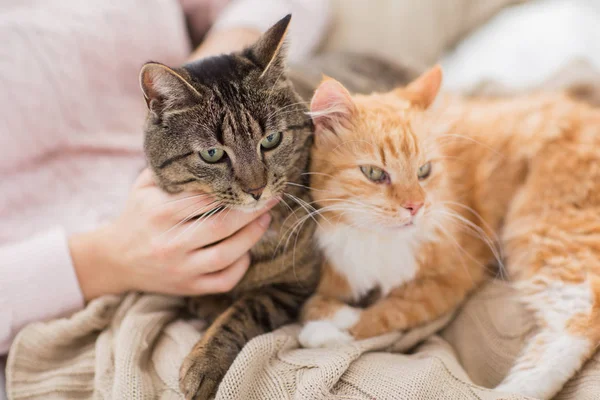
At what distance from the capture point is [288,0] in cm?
203

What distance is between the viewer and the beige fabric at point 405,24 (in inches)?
85.1

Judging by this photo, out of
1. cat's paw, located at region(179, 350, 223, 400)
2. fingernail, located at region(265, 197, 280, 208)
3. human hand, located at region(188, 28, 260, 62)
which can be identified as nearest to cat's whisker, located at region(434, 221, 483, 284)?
fingernail, located at region(265, 197, 280, 208)

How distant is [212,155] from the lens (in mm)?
1085

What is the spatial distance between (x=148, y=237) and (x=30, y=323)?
0.42 meters

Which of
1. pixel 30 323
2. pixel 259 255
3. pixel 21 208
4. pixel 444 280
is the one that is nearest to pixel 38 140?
pixel 21 208

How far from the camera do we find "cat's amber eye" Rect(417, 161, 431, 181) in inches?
48.4

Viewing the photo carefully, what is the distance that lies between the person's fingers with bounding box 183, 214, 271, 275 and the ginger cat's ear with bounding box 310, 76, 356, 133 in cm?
34

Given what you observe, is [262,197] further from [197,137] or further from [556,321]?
[556,321]

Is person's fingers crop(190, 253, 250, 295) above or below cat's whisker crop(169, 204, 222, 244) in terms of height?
below

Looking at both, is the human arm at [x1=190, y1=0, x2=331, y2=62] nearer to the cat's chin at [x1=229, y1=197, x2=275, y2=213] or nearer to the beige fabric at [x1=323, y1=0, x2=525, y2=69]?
the beige fabric at [x1=323, y1=0, x2=525, y2=69]

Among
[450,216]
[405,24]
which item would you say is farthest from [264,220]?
[405,24]

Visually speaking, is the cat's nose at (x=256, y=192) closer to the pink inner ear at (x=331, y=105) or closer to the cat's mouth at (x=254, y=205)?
the cat's mouth at (x=254, y=205)

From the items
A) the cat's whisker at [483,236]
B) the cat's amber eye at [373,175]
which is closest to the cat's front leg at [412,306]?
the cat's whisker at [483,236]

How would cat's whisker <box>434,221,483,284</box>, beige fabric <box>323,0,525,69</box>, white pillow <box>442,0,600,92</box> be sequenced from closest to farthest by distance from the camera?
cat's whisker <box>434,221,483,284</box> < white pillow <box>442,0,600,92</box> < beige fabric <box>323,0,525,69</box>
